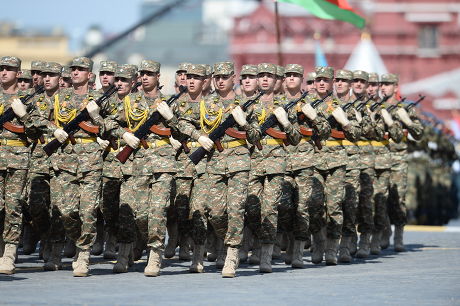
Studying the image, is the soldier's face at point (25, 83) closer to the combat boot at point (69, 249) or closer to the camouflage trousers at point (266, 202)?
the combat boot at point (69, 249)

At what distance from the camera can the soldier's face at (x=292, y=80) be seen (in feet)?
56.1

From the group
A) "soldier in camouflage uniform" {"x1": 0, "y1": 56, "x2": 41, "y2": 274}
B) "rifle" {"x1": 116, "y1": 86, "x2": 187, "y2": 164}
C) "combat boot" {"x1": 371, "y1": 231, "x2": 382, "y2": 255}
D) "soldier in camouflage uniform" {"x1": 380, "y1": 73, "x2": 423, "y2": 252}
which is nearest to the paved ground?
"soldier in camouflage uniform" {"x1": 0, "y1": 56, "x2": 41, "y2": 274}

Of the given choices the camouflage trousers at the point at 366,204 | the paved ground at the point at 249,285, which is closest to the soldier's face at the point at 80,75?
the paved ground at the point at 249,285

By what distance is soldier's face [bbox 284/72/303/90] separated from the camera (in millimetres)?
17098

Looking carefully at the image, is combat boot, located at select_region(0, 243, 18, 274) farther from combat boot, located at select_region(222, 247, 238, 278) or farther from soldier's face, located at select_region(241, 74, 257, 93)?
soldier's face, located at select_region(241, 74, 257, 93)

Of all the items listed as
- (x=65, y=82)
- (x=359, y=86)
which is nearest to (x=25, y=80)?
(x=65, y=82)

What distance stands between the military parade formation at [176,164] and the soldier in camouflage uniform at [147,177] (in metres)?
0.01

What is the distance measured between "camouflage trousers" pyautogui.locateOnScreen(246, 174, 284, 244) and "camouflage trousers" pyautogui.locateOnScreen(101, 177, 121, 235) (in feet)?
5.54

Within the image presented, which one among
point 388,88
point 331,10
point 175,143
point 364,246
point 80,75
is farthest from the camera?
point 331,10

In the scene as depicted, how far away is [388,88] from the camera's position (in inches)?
812

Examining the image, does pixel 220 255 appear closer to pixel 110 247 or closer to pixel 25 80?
pixel 110 247

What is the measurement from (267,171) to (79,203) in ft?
6.46

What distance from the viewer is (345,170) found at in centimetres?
1778

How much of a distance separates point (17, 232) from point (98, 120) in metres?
1.40
